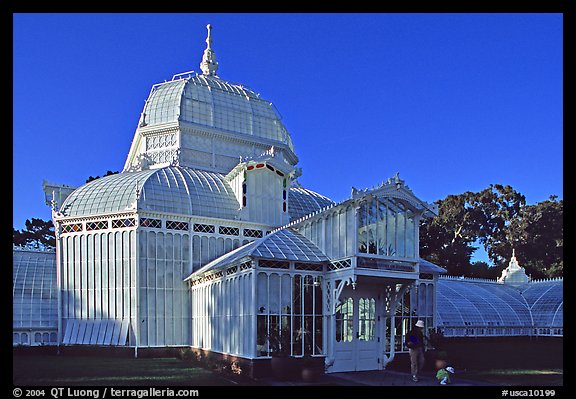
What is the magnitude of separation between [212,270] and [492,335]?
23.3 m

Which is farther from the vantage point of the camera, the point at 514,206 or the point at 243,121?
the point at 514,206

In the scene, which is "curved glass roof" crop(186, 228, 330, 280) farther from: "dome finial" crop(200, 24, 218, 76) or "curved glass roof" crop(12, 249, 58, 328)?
"dome finial" crop(200, 24, 218, 76)

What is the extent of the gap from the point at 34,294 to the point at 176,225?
7.95 m

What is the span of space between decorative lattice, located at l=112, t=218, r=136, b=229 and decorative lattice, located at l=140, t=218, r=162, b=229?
0.43 meters

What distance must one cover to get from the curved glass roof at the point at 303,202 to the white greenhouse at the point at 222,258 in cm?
12

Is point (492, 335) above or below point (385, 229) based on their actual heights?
below

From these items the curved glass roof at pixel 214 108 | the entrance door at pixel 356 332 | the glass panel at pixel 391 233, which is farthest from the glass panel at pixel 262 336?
the curved glass roof at pixel 214 108

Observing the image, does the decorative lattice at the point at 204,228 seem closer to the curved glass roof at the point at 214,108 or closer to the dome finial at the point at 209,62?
the curved glass roof at the point at 214,108

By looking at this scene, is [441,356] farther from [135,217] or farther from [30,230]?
[30,230]

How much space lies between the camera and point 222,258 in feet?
81.9

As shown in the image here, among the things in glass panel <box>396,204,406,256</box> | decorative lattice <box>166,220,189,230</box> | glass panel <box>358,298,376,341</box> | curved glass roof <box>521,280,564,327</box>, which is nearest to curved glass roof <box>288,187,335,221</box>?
decorative lattice <box>166,220,189,230</box>

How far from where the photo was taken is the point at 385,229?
20.5 metres
